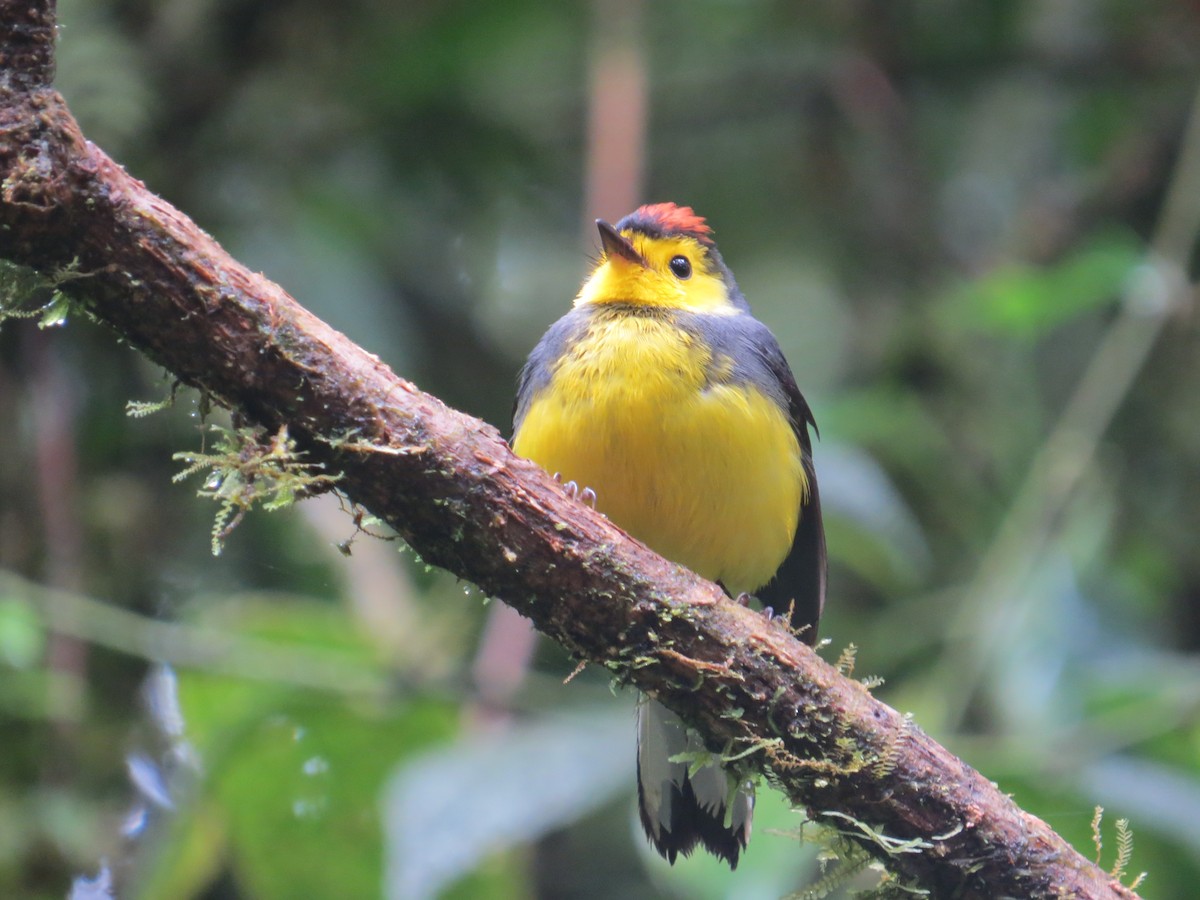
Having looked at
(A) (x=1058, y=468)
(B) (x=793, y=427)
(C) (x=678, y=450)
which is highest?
(A) (x=1058, y=468)

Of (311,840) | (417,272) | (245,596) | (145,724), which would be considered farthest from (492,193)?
(311,840)

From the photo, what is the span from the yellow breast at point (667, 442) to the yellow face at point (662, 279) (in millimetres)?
302

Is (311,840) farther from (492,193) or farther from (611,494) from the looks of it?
(492,193)

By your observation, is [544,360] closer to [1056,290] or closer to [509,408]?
[1056,290]

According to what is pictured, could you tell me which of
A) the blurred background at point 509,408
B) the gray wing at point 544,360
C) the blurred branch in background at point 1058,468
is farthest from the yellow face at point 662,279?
the blurred branch in background at point 1058,468

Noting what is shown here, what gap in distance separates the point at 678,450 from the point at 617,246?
0.79 metres

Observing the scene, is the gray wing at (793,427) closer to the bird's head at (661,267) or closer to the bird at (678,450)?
the bird at (678,450)

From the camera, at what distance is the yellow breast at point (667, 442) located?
3039mm

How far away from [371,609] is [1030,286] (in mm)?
2353

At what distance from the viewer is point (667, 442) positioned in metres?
3.03

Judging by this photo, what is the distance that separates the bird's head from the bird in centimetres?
9

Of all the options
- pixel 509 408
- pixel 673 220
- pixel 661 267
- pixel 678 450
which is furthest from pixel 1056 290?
pixel 509 408

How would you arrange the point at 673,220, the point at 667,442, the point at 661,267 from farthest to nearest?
the point at 673,220, the point at 661,267, the point at 667,442

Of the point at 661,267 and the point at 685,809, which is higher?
the point at 661,267
